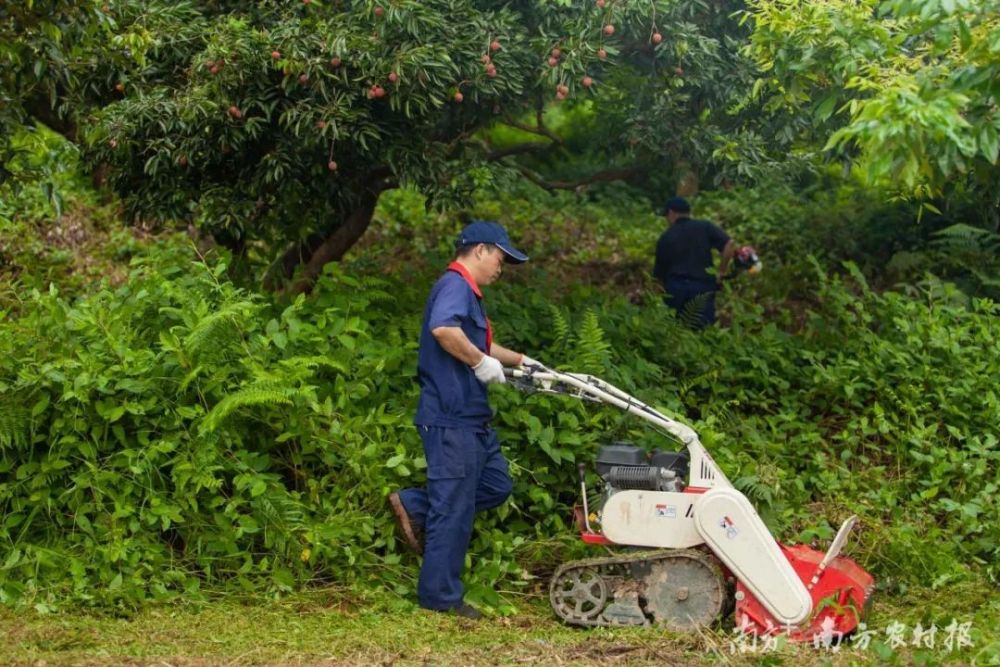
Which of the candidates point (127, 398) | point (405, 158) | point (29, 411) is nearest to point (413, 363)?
point (405, 158)

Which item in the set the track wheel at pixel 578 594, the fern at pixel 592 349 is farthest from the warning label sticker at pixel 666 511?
the fern at pixel 592 349

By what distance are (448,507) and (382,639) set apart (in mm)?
768

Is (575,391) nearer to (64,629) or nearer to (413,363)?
(413,363)

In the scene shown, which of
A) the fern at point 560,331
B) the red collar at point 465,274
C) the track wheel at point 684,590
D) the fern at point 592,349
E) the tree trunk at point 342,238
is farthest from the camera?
the tree trunk at point 342,238

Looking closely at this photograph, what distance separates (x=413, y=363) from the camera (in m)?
7.51

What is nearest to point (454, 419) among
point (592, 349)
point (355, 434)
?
point (355, 434)

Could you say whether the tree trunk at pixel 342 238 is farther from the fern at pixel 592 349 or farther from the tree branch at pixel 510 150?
the fern at pixel 592 349

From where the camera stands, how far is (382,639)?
18.8ft

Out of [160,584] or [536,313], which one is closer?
[160,584]

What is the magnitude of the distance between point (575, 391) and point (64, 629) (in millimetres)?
2727

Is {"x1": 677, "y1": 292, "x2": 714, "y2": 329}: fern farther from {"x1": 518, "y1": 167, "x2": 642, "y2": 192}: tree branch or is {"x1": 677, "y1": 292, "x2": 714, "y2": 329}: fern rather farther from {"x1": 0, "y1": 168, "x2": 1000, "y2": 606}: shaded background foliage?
{"x1": 518, "y1": 167, "x2": 642, "y2": 192}: tree branch

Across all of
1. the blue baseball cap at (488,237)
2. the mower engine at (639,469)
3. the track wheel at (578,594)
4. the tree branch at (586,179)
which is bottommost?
the track wheel at (578,594)

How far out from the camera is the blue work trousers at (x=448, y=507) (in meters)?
6.16

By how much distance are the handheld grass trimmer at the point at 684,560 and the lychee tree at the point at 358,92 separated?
6.35 ft
